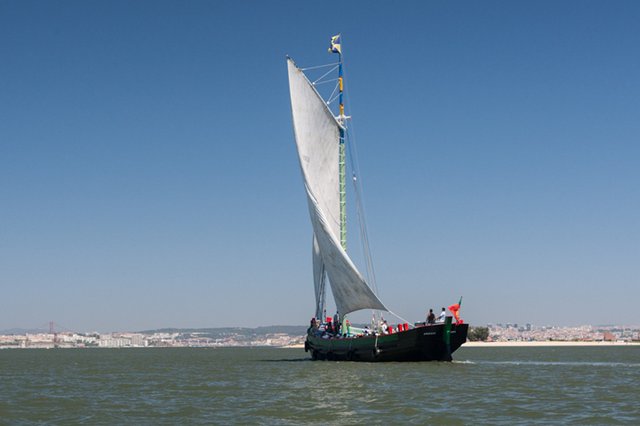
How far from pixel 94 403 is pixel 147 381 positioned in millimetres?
14308

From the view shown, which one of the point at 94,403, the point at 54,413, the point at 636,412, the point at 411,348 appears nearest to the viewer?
the point at 636,412

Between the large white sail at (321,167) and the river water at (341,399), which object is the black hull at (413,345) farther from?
the river water at (341,399)

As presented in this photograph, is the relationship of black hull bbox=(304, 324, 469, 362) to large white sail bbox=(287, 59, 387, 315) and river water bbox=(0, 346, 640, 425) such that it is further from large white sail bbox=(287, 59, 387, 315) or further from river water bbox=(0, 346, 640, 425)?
river water bbox=(0, 346, 640, 425)

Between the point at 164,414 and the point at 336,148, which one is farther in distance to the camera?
the point at 336,148

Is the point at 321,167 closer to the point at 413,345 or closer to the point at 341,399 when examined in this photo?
the point at 413,345

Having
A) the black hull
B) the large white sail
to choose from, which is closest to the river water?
the black hull

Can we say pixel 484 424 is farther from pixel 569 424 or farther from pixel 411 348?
pixel 411 348

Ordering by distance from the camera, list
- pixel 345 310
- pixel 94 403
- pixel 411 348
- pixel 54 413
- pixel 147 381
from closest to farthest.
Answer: pixel 54 413, pixel 94 403, pixel 147 381, pixel 411 348, pixel 345 310

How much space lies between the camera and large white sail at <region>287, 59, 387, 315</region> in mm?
63406

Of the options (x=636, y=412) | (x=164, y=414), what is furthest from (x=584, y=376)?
(x=164, y=414)

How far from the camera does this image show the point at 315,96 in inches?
2763

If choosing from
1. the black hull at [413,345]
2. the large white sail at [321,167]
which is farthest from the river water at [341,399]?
the large white sail at [321,167]

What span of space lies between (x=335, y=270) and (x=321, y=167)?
10.0 meters

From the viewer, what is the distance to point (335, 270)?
6325cm
